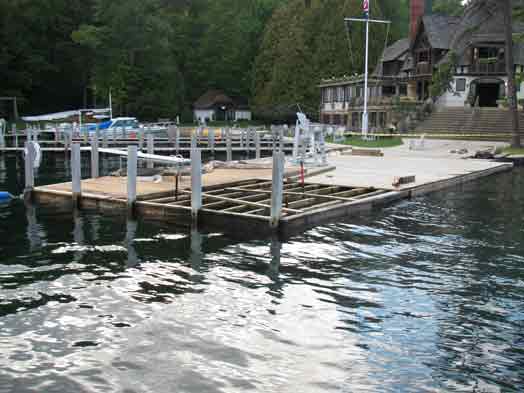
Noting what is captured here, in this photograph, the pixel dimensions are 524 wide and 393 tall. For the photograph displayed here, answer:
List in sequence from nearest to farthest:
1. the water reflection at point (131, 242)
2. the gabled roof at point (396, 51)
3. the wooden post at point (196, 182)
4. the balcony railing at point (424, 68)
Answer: the water reflection at point (131, 242) → the wooden post at point (196, 182) → the balcony railing at point (424, 68) → the gabled roof at point (396, 51)

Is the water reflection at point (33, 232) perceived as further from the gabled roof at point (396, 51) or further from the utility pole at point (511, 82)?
the gabled roof at point (396, 51)

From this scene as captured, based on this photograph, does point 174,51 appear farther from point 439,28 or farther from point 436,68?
point 436,68

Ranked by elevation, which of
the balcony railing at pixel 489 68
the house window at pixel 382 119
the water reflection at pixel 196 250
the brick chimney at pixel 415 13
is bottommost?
the water reflection at pixel 196 250

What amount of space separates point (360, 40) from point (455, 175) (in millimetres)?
58860

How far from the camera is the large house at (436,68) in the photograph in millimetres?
57344

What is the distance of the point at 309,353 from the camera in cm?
765

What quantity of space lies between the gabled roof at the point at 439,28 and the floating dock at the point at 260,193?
37.8 m

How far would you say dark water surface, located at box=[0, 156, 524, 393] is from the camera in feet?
23.1

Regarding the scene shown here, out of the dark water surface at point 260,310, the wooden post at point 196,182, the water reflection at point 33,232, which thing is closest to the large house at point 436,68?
the water reflection at point 33,232

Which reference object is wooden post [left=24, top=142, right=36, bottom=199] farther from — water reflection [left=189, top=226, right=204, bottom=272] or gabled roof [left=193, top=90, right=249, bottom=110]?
gabled roof [left=193, top=90, right=249, bottom=110]

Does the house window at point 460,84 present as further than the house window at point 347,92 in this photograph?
No

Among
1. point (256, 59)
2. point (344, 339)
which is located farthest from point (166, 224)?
point (256, 59)

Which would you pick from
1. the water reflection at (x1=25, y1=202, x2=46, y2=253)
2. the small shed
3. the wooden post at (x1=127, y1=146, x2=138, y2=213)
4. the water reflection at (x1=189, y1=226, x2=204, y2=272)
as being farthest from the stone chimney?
the water reflection at (x1=189, y1=226, x2=204, y2=272)

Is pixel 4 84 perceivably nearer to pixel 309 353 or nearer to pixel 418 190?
pixel 418 190
